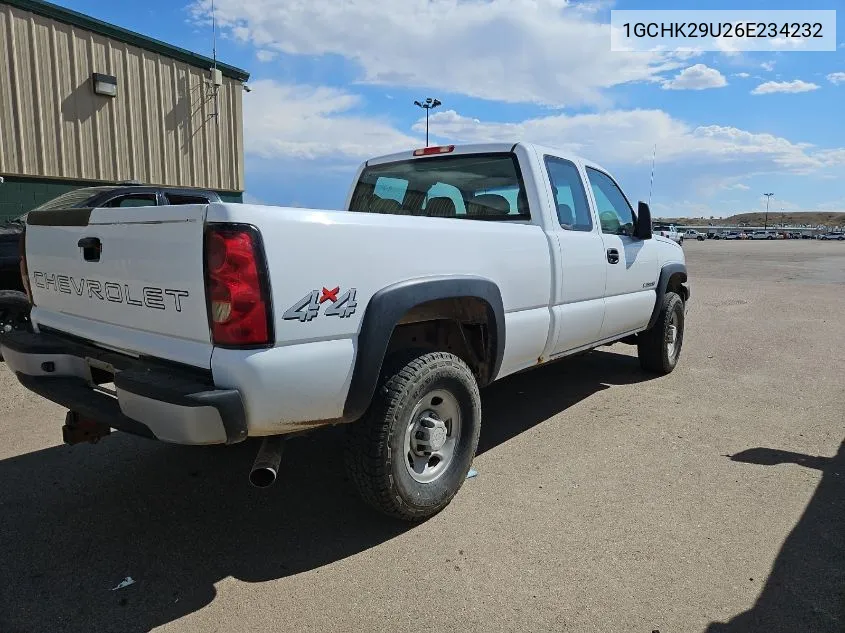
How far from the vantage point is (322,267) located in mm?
2439

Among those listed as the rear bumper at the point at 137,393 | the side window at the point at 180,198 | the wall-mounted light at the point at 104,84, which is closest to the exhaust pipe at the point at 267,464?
the rear bumper at the point at 137,393

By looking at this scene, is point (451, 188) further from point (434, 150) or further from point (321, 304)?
point (321, 304)

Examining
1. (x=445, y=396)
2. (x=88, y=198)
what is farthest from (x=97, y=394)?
(x=88, y=198)

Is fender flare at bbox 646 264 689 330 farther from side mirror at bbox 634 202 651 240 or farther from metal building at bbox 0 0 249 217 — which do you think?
metal building at bbox 0 0 249 217

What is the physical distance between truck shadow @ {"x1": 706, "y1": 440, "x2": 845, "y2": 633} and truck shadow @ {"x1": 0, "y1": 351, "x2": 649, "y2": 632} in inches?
63.6

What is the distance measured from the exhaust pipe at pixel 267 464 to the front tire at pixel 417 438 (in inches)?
13.7

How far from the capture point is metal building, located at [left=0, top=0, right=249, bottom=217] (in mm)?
10156

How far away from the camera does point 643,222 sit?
5051 mm

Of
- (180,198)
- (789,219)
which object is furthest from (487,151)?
(789,219)

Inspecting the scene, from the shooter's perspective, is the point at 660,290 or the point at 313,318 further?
the point at 660,290

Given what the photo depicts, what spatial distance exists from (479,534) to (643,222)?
3183 millimetres

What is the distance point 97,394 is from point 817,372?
262 inches

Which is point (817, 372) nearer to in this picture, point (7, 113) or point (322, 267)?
point (322, 267)

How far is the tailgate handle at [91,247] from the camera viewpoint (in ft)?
9.00
